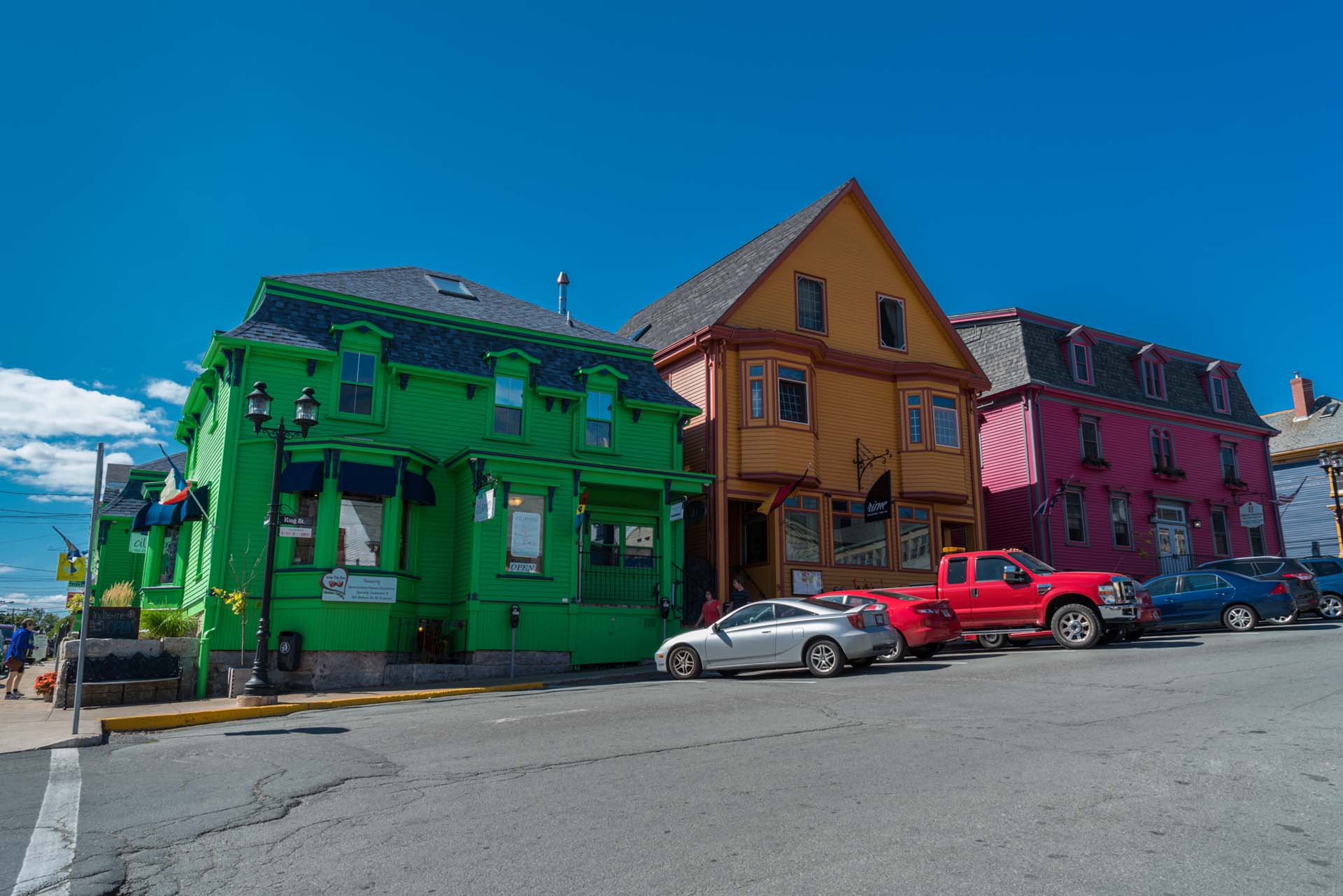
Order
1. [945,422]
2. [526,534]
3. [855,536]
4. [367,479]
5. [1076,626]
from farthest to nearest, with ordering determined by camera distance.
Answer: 1. [945,422]
2. [855,536]
3. [526,534]
4. [367,479]
5. [1076,626]

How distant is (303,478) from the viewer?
19.5 metres

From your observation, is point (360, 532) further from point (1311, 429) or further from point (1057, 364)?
point (1311, 429)

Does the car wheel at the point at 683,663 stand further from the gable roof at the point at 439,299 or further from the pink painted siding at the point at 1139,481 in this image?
the pink painted siding at the point at 1139,481

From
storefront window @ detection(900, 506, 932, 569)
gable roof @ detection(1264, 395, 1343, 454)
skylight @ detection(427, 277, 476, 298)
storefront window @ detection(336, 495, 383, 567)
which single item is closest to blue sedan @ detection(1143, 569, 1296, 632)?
storefront window @ detection(900, 506, 932, 569)

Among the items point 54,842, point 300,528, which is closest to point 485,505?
point 300,528

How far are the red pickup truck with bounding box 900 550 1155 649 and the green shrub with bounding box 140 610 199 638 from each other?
1453 centimetres

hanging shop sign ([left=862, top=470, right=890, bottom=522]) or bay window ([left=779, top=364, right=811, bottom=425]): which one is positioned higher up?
bay window ([left=779, top=364, right=811, bottom=425])

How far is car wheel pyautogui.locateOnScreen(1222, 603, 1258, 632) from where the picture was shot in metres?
21.8

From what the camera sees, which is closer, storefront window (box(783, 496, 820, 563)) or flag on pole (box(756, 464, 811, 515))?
flag on pole (box(756, 464, 811, 515))

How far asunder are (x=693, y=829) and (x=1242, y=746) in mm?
5194

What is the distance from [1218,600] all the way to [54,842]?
22122mm

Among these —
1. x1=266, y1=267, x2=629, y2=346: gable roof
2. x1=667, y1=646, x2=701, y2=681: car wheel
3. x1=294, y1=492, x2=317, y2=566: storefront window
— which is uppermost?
x1=266, y1=267, x2=629, y2=346: gable roof

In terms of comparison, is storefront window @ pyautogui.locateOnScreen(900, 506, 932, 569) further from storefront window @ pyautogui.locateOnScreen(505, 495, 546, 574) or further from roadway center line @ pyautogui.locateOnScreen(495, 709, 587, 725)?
roadway center line @ pyautogui.locateOnScreen(495, 709, 587, 725)

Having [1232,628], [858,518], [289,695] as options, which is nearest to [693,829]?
[289,695]
